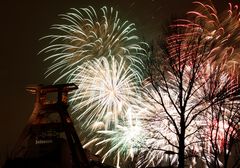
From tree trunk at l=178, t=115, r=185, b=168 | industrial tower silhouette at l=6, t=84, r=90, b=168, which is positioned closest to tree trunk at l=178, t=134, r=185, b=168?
tree trunk at l=178, t=115, r=185, b=168

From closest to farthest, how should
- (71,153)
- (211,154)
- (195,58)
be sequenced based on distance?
(195,58), (211,154), (71,153)

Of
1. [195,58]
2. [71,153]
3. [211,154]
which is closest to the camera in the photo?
[195,58]

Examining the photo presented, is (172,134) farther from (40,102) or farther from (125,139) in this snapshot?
(40,102)

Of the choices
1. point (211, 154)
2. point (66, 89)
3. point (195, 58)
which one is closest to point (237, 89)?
point (195, 58)

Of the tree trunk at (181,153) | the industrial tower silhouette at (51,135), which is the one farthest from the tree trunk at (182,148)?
the industrial tower silhouette at (51,135)

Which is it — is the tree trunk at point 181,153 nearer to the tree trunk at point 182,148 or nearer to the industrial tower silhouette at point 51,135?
the tree trunk at point 182,148

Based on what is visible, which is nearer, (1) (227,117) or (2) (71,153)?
(1) (227,117)

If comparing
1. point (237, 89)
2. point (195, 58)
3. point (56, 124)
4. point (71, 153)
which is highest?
point (195, 58)

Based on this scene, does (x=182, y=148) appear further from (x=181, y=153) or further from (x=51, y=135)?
(x=51, y=135)

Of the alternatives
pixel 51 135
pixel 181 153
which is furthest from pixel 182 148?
pixel 51 135

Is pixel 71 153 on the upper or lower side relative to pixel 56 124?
lower

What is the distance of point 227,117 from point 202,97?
215 cm

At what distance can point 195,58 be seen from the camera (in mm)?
25594

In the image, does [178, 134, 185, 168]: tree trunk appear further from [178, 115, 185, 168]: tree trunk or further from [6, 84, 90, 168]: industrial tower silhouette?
[6, 84, 90, 168]: industrial tower silhouette
